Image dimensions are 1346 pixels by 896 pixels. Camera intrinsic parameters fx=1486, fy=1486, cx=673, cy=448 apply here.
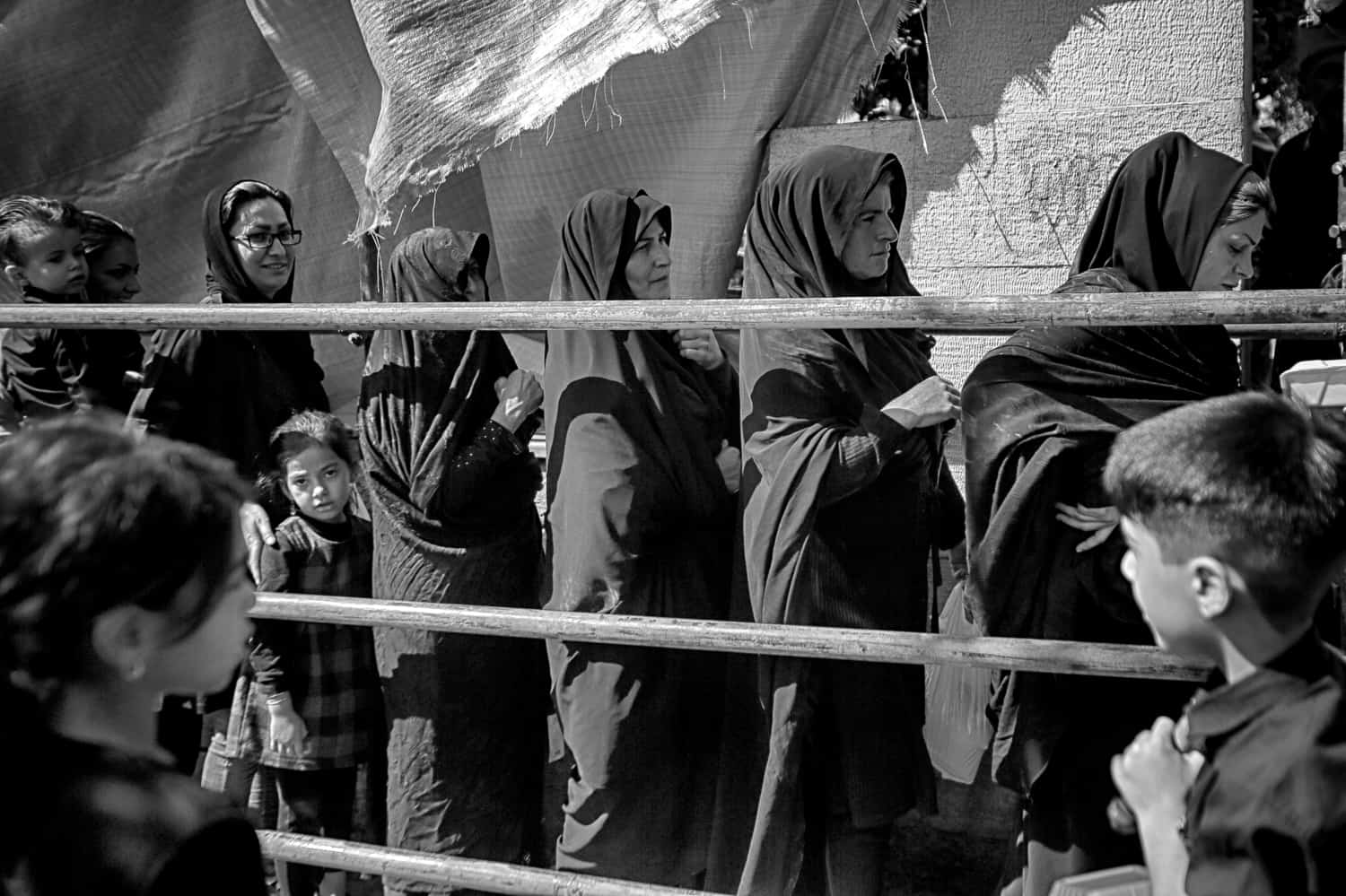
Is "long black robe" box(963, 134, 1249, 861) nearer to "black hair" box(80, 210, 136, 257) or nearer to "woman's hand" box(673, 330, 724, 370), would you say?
"woman's hand" box(673, 330, 724, 370)

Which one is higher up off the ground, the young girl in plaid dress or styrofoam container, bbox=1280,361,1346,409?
styrofoam container, bbox=1280,361,1346,409

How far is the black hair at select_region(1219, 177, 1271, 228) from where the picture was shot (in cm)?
267

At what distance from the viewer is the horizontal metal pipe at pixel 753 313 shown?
6.73ft

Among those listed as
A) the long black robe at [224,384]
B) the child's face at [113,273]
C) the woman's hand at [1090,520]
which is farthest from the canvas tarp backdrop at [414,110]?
the woman's hand at [1090,520]

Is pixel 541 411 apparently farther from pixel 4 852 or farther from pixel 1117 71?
pixel 4 852

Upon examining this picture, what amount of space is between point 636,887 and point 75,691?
127 cm

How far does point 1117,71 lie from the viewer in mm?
3656

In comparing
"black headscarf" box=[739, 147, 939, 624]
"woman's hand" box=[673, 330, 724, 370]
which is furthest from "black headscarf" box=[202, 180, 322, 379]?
"black headscarf" box=[739, 147, 939, 624]

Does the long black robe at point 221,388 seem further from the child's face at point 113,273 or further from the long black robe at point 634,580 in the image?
the long black robe at point 634,580

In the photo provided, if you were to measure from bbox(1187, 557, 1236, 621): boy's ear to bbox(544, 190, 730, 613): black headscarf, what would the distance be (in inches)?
60.4

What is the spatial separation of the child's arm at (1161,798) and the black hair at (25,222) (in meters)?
3.05

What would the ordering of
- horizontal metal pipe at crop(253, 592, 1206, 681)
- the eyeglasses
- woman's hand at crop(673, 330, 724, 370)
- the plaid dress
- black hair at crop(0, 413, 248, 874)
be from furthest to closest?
the eyeglasses < the plaid dress < woman's hand at crop(673, 330, 724, 370) < horizontal metal pipe at crop(253, 592, 1206, 681) < black hair at crop(0, 413, 248, 874)

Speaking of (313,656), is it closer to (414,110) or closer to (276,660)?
(276,660)

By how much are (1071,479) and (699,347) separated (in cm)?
91
